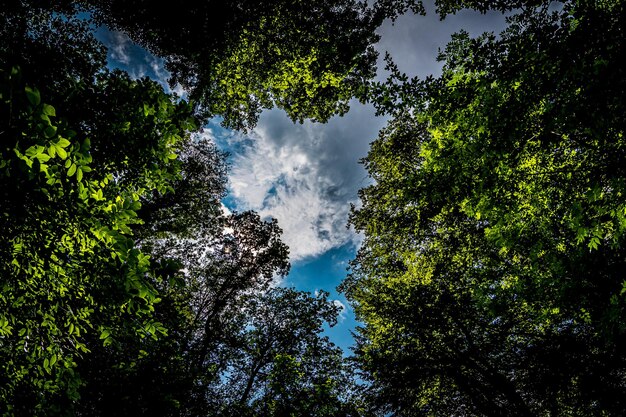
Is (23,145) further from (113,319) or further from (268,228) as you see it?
(268,228)

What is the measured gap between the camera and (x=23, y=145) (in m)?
2.82

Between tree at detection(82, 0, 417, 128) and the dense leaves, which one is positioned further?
tree at detection(82, 0, 417, 128)

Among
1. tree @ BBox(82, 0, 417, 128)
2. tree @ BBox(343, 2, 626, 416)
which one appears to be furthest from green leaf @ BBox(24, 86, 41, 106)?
tree @ BBox(82, 0, 417, 128)

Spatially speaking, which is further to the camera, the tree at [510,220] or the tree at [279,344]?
the tree at [279,344]

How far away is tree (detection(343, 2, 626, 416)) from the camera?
4270 mm

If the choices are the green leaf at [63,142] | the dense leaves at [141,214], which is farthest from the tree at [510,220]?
the green leaf at [63,142]

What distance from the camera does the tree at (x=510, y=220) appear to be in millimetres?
4270

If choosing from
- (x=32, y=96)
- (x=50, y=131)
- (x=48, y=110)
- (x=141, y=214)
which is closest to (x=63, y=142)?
(x=50, y=131)

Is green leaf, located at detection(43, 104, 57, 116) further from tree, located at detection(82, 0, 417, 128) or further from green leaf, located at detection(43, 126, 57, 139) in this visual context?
tree, located at detection(82, 0, 417, 128)

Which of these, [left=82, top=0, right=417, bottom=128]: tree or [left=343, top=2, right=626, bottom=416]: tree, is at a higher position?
[left=82, top=0, right=417, bottom=128]: tree

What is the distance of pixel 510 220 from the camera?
6441 mm

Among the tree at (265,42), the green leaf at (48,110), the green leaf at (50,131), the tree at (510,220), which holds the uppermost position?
the tree at (265,42)

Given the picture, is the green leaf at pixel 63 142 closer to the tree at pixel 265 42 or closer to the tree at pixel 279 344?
the tree at pixel 265 42

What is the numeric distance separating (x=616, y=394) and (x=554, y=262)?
3.89 metres
